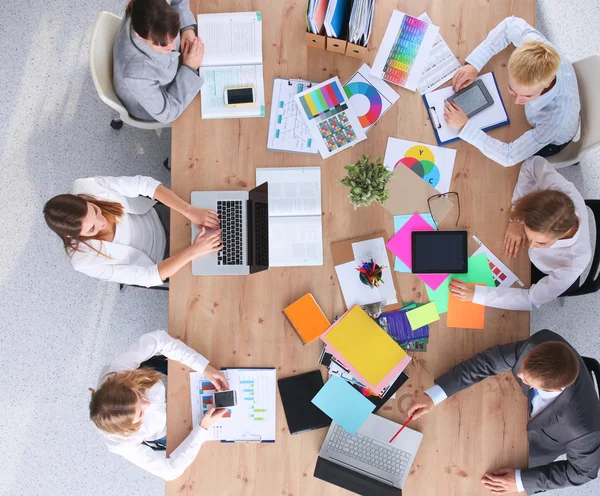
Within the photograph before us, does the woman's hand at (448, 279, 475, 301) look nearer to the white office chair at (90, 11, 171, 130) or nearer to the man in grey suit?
the man in grey suit

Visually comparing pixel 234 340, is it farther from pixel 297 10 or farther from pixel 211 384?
pixel 297 10

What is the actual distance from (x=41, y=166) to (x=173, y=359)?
4.82 feet

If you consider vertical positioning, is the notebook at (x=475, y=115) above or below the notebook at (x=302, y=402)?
above

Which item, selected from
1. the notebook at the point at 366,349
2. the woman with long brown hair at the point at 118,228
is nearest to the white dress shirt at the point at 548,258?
the notebook at the point at 366,349

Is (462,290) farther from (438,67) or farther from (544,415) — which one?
(438,67)

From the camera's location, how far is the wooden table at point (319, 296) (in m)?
1.82

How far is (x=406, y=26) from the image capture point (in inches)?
76.3

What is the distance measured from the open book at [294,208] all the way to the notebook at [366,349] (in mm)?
317

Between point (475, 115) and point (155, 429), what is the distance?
1756 millimetres

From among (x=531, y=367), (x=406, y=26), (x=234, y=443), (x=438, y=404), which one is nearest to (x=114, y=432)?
(x=234, y=443)

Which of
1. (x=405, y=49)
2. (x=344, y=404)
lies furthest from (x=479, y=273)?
(x=405, y=49)

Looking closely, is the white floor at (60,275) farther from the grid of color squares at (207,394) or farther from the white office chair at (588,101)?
the grid of color squares at (207,394)

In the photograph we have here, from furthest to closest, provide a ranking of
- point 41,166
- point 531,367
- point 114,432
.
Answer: point 41,166
point 114,432
point 531,367

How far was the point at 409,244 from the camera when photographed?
1.88 meters
